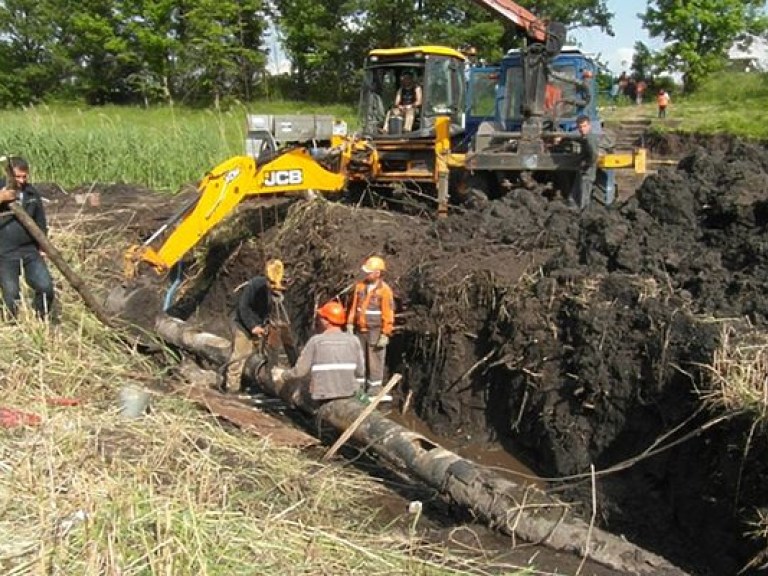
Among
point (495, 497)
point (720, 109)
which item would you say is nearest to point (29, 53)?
point (720, 109)

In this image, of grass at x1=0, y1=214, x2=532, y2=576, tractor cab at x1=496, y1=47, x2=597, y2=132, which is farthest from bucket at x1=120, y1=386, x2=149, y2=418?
tractor cab at x1=496, y1=47, x2=597, y2=132

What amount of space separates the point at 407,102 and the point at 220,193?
3902mm

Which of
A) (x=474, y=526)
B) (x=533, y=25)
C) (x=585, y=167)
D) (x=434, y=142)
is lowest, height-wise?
(x=474, y=526)

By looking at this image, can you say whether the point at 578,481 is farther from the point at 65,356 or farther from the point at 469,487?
the point at 65,356

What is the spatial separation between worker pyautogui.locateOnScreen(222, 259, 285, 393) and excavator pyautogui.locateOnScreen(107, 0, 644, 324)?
0.85 metres

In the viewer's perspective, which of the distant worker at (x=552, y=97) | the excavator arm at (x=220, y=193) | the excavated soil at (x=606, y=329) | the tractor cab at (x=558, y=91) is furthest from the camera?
the distant worker at (x=552, y=97)

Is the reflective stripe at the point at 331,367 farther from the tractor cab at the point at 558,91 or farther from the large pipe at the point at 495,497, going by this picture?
the tractor cab at the point at 558,91

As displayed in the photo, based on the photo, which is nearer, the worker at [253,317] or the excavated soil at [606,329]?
the excavated soil at [606,329]

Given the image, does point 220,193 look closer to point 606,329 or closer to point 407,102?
point 407,102

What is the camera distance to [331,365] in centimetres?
779

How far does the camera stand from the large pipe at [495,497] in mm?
5555

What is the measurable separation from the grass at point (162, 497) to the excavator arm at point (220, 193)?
1.76 meters

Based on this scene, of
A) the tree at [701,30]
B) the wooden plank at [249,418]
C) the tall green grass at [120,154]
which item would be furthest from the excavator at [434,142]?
the tree at [701,30]

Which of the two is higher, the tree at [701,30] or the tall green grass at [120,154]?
the tree at [701,30]
